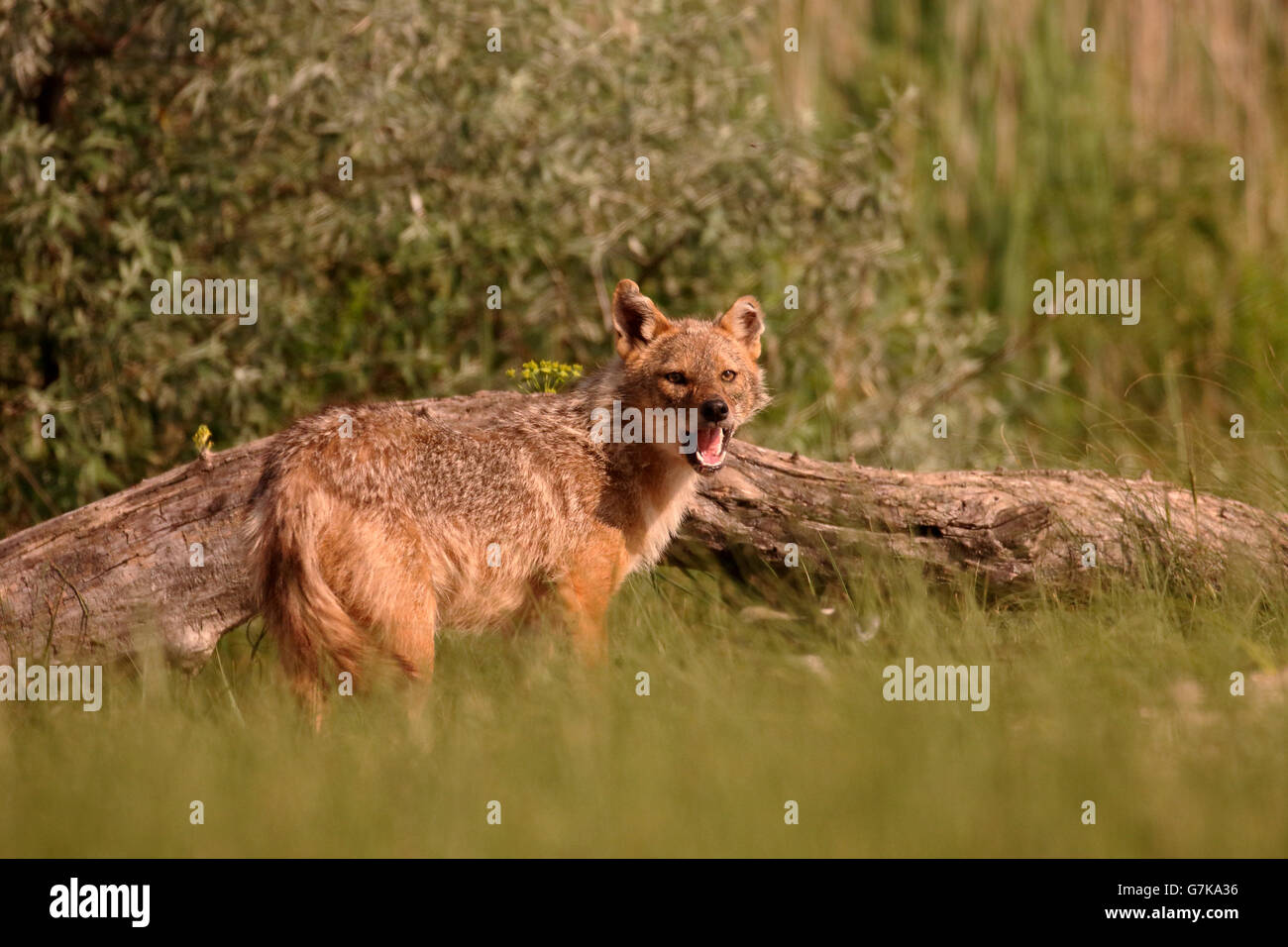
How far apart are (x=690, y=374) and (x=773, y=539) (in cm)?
94

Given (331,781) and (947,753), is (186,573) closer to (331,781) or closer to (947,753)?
(331,781)

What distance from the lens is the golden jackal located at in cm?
554

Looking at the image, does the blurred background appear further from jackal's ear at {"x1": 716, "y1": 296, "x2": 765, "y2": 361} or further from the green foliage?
jackal's ear at {"x1": 716, "y1": 296, "x2": 765, "y2": 361}

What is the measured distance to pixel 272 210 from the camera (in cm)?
957

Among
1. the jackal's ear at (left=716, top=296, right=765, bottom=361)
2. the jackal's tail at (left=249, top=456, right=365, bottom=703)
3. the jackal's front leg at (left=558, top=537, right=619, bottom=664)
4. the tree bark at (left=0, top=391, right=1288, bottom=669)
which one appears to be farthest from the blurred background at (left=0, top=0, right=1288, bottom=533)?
the jackal's tail at (left=249, top=456, right=365, bottom=703)

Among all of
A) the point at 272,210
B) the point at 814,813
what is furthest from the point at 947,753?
the point at 272,210

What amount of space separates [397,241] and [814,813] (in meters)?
6.34

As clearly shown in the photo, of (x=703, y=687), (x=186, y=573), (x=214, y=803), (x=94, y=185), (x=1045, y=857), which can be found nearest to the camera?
(x=1045, y=857)

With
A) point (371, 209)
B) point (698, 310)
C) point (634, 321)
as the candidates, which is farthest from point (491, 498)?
point (698, 310)

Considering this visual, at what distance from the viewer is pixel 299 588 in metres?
5.43

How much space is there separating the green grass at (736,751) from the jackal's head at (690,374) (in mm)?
970

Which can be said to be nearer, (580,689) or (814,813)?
(814,813)

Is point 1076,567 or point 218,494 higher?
point 218,494

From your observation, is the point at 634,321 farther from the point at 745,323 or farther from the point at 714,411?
the point at 714,411
